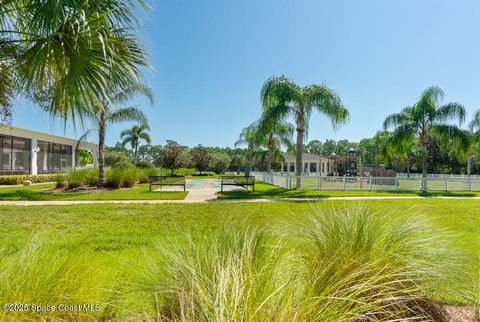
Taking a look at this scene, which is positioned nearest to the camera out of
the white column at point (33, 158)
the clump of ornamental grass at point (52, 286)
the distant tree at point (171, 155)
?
the clump of ornamental grass at point (52, 286)

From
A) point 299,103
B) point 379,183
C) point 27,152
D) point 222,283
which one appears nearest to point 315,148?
point 379,183

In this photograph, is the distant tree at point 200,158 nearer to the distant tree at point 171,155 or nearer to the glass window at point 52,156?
the distant tree at point 171,155

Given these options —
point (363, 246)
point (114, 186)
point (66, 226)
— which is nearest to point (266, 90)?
point (114, 186)

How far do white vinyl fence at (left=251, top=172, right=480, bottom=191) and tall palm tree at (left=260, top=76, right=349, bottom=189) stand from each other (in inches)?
38.5

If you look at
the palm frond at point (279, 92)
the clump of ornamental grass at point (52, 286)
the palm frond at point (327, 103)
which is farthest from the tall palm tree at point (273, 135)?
the clump of ornamental grass at point (52, 286)

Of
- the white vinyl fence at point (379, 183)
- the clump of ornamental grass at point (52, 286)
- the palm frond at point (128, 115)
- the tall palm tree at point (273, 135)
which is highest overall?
the palm frond at point (128, 115)

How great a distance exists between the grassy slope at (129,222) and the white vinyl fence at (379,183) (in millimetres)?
6892

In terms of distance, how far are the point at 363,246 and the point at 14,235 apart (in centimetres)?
649

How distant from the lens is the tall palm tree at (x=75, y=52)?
3160 millimetres

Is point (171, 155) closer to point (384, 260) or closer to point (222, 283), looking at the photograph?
point (384, 260)

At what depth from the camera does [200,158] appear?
4606 centimetres

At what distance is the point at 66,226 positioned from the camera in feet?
20.3

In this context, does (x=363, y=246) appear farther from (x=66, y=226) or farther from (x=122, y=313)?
(x=66, y=226)

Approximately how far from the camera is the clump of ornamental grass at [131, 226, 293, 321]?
1513 mm
